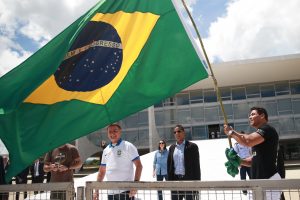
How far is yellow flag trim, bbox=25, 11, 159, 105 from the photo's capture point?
4008 mm

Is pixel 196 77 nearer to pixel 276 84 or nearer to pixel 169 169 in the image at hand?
pixel 169 169

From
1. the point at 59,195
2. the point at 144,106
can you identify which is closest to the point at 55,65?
the point at 144,106

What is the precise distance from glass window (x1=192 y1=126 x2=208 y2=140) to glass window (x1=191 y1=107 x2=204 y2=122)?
98 cm

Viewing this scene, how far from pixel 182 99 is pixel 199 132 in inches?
179

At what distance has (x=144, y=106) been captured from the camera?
3941mm

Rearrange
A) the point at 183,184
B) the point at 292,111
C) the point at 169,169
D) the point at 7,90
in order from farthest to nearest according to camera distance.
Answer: the point at 292,111 → the point at 169,169 → the point at 7,90 → the point at 183,184

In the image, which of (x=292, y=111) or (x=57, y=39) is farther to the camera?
(x=292, y=111)

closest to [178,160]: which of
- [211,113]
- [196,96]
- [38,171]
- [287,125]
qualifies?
[38,171]

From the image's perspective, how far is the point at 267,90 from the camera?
130ft

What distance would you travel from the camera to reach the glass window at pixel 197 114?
39325mm

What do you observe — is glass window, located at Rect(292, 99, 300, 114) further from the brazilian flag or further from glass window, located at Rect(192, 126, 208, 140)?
the brazilian flag

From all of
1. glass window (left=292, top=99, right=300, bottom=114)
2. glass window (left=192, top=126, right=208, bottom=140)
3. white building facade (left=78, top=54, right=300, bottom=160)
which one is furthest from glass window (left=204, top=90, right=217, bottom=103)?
glass window (left=292, top=99, right=300, bottom=114)

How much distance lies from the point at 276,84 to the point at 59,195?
39.1m

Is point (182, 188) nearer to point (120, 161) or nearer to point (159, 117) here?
point (120, 161)
